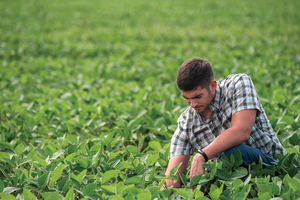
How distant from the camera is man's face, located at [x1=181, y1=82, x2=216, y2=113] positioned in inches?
79.4

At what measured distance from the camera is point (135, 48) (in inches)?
281

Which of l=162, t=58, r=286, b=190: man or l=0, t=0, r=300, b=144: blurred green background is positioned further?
l=0, t=0, r=300, b=144: blurred green background

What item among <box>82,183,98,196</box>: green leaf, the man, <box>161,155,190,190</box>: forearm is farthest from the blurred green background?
<box>82,183,98,196</box>: green leaf

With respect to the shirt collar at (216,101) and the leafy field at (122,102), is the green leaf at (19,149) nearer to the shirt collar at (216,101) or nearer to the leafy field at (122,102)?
the leafy field at (122,102)

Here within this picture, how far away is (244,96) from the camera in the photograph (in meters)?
1.97

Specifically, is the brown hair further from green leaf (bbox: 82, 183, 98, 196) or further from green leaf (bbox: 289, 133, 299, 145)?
green leaf (bbox: 289, 133, 299, 145)

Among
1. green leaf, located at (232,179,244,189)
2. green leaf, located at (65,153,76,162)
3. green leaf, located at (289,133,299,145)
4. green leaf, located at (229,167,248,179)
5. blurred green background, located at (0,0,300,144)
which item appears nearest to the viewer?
green leaf, located at (232,179,244,189)

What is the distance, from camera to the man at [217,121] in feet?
6.42

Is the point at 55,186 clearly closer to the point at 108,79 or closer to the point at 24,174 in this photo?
the point at 24,174

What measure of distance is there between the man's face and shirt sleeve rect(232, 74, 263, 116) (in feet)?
0.53

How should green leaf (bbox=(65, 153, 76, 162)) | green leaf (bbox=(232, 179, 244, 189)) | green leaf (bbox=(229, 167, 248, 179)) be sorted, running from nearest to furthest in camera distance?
green leaf (bbox=(232, 179, 244, 189)), green leaf (bbox=(229, 167, 248, 179)), green leaf (bbox=(65, 153, 76, 162))

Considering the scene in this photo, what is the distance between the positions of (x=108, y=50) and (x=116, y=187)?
18.5 feet

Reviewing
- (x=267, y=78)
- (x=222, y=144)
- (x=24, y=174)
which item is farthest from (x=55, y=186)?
(x=267, y=78)

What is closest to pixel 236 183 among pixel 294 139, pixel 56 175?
pixel 294 139
